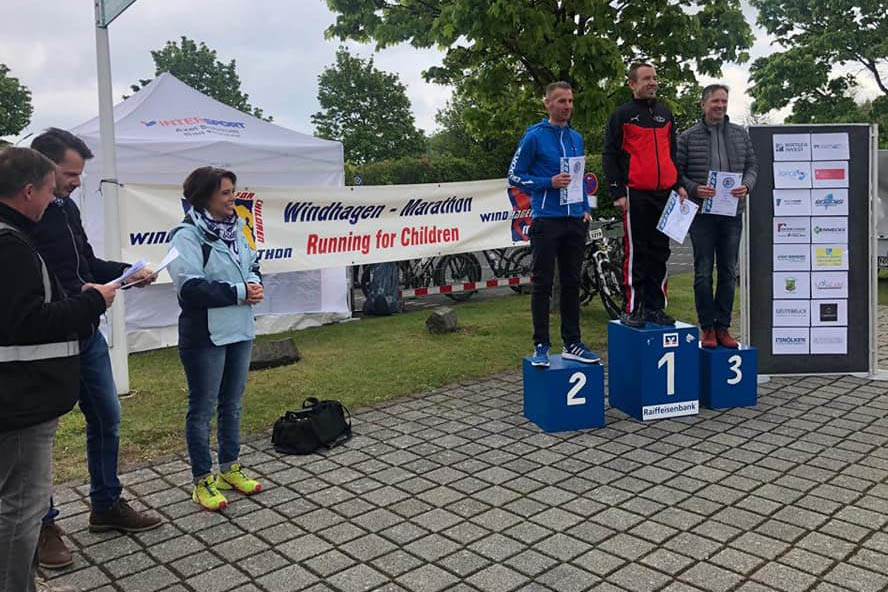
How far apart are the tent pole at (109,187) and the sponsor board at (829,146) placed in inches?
242

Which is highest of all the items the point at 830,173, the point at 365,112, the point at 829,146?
the point at 365,112

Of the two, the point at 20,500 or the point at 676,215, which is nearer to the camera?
the point at 20,500

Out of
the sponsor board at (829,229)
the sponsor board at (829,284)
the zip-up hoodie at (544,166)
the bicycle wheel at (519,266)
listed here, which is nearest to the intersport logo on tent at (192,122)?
the bicycle wheel at (519,266)

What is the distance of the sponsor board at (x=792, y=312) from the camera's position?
660 cm

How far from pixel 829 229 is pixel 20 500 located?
6.45 metres

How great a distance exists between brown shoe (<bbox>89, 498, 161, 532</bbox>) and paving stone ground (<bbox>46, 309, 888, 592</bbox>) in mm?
57

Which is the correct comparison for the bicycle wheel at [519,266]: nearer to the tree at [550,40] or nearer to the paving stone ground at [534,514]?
the tree at [550,40]

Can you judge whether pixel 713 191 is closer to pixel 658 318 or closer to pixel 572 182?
pixel 658 318

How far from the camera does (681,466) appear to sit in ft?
14.9

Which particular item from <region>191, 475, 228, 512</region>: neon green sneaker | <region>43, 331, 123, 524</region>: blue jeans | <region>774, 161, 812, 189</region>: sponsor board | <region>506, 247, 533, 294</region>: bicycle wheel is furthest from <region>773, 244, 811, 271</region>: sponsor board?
<region>506, 247, 533, 294</region>: bicycle wheel

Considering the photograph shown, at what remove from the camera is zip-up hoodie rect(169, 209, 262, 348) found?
3834 millimetres

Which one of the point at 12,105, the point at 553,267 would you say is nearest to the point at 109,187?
the point at 553,267

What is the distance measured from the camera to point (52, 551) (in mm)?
3422

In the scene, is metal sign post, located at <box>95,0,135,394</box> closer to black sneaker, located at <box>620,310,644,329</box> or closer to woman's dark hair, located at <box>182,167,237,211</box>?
woman's dark hair, located at <box>182,167,237,211</box>
